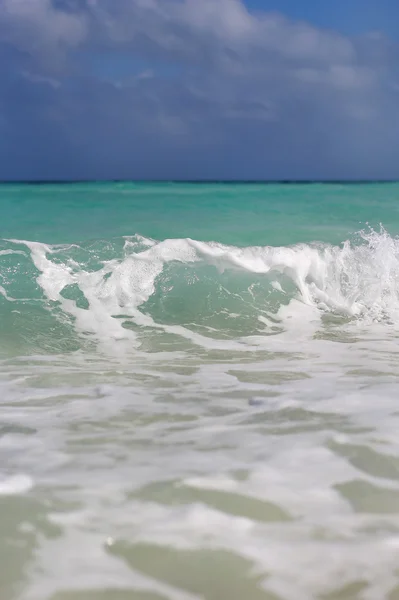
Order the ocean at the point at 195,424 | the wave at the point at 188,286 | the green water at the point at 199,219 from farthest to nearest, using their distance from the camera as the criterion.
Result: the green water at the point at 199,219, the wave at the point at 188,286, the ocean at the point at 195,424

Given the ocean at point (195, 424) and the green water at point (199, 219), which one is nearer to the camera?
the ocean at point (195, 424)

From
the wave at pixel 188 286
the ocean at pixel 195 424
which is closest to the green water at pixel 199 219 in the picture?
the wave at pixel 188 286

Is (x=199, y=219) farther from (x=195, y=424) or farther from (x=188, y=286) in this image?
(x=195, y=424)

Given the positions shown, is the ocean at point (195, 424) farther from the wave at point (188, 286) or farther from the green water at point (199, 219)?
the green water at point (199, 219)

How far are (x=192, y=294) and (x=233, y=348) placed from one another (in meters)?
1.81

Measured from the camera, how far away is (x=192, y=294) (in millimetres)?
6812

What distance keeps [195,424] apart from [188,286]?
13.0 feet

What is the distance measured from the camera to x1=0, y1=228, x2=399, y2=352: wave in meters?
5.98

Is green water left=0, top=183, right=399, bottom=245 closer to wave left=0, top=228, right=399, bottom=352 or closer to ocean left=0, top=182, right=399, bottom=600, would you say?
wave left=0, top=228, right=399, bottom=352

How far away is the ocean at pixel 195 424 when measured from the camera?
186 centimetres

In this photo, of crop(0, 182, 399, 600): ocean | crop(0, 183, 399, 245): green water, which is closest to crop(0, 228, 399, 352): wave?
crop(0, 182, 399, 600): ocean

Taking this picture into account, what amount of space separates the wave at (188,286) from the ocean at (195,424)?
0.03m

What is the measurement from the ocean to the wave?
0.09 feet

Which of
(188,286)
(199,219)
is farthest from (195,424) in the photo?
(199,219)
